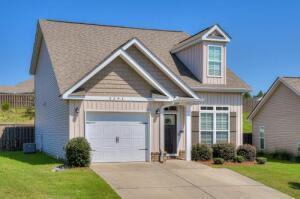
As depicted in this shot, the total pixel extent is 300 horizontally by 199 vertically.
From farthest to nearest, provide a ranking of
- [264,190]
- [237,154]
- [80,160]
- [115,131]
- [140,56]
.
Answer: [237,154]
[140,56]
[115,131]
[80,160]
[264,190]

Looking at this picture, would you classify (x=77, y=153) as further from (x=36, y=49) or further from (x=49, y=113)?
(x=36, y=49)

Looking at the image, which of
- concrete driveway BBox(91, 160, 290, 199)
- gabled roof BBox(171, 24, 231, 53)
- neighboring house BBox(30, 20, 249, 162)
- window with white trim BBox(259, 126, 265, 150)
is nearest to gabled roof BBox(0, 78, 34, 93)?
neighboring house BBox(30, 20, 249, 162)

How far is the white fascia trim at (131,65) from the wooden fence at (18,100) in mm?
25129

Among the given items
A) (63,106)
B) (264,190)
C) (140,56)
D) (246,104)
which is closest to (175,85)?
(140,56)

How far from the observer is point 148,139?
19.4 meters

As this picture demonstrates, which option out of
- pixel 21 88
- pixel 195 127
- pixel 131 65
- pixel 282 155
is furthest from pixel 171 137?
pixel 21 88

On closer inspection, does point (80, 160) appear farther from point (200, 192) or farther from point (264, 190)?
point (264, 190)

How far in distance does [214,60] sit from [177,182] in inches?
386

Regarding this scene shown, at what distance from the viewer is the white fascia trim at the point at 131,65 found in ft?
58.6

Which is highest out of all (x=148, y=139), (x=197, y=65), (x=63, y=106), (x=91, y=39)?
(x=91, y=39)

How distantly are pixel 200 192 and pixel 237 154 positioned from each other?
860cm

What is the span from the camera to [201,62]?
22.8 m

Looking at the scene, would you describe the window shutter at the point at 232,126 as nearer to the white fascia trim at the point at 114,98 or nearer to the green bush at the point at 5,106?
the white fascia trim at the point at 114,98

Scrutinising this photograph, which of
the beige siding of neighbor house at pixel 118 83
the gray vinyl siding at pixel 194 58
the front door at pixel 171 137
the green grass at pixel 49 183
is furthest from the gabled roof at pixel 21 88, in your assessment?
the green grass at pixel 49 183
